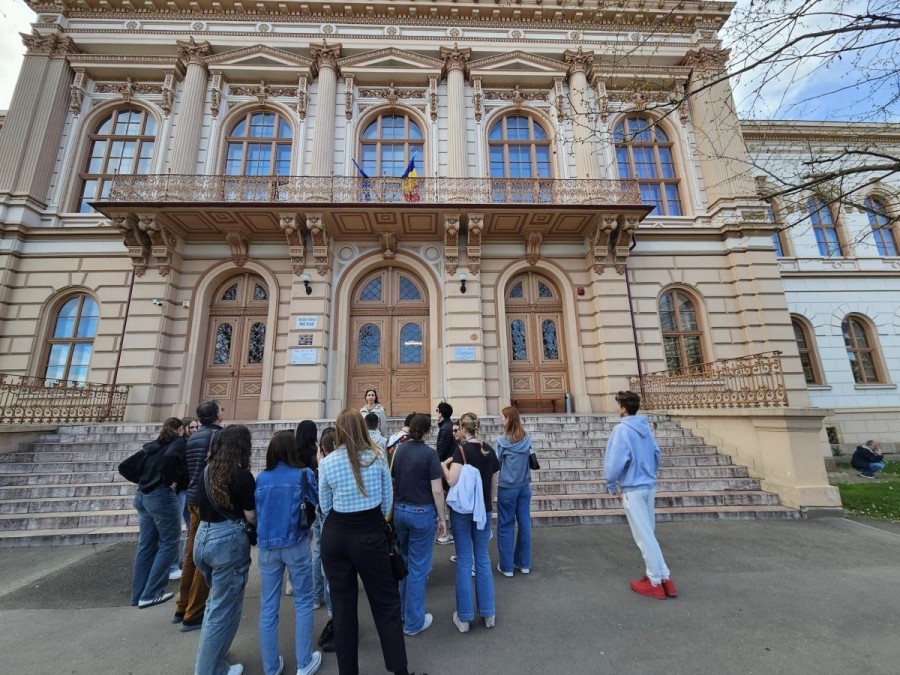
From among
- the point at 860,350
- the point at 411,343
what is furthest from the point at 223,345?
the point at 860,350

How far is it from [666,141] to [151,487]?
19.7 meters

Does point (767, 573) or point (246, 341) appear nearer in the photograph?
point (767, 573)

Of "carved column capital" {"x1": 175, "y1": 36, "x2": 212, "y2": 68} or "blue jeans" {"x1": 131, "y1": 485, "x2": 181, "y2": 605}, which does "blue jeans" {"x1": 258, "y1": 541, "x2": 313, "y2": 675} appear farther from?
"carved column capital" {"x1": 175, "y1": 36, "x2": 212, "y2": 68}

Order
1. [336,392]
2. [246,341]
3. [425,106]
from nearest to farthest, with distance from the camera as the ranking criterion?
[336,392], [246,341], [425,106]

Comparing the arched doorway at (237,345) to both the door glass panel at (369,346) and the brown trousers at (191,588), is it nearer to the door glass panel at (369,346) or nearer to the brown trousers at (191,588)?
the door glass panel at (369,346)

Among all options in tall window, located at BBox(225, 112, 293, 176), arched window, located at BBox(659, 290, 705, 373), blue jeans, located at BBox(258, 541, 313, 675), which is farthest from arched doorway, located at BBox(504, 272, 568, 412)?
blue jeans, located at BBox(258, 541, 313, 675)

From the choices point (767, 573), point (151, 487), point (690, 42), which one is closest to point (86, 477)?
point (151, 487)

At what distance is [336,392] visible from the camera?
1231cm

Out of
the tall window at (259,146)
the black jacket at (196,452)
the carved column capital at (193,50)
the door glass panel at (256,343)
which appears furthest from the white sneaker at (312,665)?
the carved column capital at (193,50)

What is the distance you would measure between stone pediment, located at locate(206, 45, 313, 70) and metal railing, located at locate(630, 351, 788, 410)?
690 inches

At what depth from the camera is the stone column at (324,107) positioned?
45.6 feet

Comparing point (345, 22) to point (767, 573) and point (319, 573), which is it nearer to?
point (319, 573)

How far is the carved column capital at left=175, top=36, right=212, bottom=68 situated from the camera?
14719 mm

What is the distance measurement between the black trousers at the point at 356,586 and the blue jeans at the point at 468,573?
86 cm
